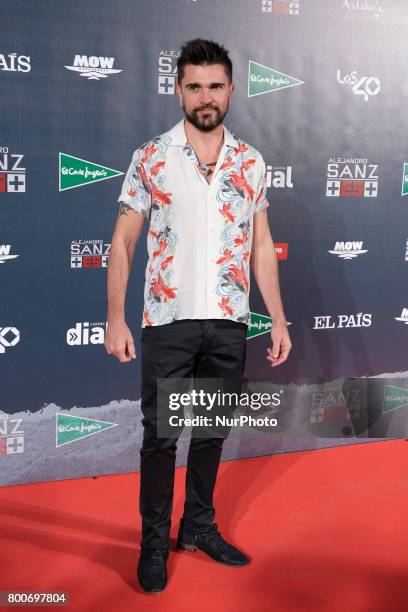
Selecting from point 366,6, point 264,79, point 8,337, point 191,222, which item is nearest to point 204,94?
point 191,222

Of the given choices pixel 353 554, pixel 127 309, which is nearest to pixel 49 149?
pixel 127 309

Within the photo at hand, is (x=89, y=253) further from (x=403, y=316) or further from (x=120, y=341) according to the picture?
(x=403, y=316)

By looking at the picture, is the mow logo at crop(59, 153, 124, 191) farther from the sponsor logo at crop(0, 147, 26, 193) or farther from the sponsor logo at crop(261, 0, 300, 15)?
the sponsor logo at crop(261, 0, 300, 15)

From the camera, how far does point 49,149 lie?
290cm

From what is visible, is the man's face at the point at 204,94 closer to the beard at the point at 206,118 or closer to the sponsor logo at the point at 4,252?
the beard at the point at 206,118

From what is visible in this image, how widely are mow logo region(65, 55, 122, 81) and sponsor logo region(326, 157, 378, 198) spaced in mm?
1042

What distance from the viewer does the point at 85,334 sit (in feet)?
10.2

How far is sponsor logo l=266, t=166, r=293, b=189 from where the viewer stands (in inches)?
129

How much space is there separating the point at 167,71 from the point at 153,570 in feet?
5.94

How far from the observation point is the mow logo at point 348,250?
3477mm

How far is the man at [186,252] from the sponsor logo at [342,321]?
1145 millimetres

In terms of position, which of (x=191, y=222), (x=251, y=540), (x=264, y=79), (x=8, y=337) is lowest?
(x=251, y=540)

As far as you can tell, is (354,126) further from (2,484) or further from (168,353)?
(2,484)

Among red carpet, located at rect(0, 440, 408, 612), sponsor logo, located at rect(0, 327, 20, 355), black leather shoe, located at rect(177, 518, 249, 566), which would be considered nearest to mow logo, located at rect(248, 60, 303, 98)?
sponsor logo, located at rect(0, 327, 20, 355)
